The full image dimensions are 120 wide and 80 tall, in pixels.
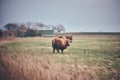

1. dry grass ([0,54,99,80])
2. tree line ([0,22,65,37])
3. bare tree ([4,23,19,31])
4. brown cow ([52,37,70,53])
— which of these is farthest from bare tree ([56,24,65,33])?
bare tree ([4,23,19,31])

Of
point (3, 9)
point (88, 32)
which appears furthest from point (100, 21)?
point (3, 9)

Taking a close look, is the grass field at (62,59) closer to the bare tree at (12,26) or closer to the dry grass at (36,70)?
the dry grass at (36,70)

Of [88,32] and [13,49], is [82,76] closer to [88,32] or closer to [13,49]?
[88,32]

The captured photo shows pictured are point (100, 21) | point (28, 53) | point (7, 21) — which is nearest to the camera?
point (100, 21)

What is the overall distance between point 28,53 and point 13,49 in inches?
14.8

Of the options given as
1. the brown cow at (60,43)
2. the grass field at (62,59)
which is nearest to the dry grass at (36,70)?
the grass field at (62,59)

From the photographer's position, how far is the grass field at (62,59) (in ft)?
10.7

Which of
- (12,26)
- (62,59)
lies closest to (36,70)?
(62,59)

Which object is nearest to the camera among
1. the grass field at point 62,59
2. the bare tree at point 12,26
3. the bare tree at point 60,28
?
the grass field at point 62,59

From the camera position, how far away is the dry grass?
3.28m

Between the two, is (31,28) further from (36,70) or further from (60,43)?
(36,70)

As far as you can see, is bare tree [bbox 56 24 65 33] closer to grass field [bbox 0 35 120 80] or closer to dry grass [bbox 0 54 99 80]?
grass field [bbox 0 35 120 80]

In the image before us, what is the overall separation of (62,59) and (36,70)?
0.59 metres

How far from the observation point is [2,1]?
162 inches
